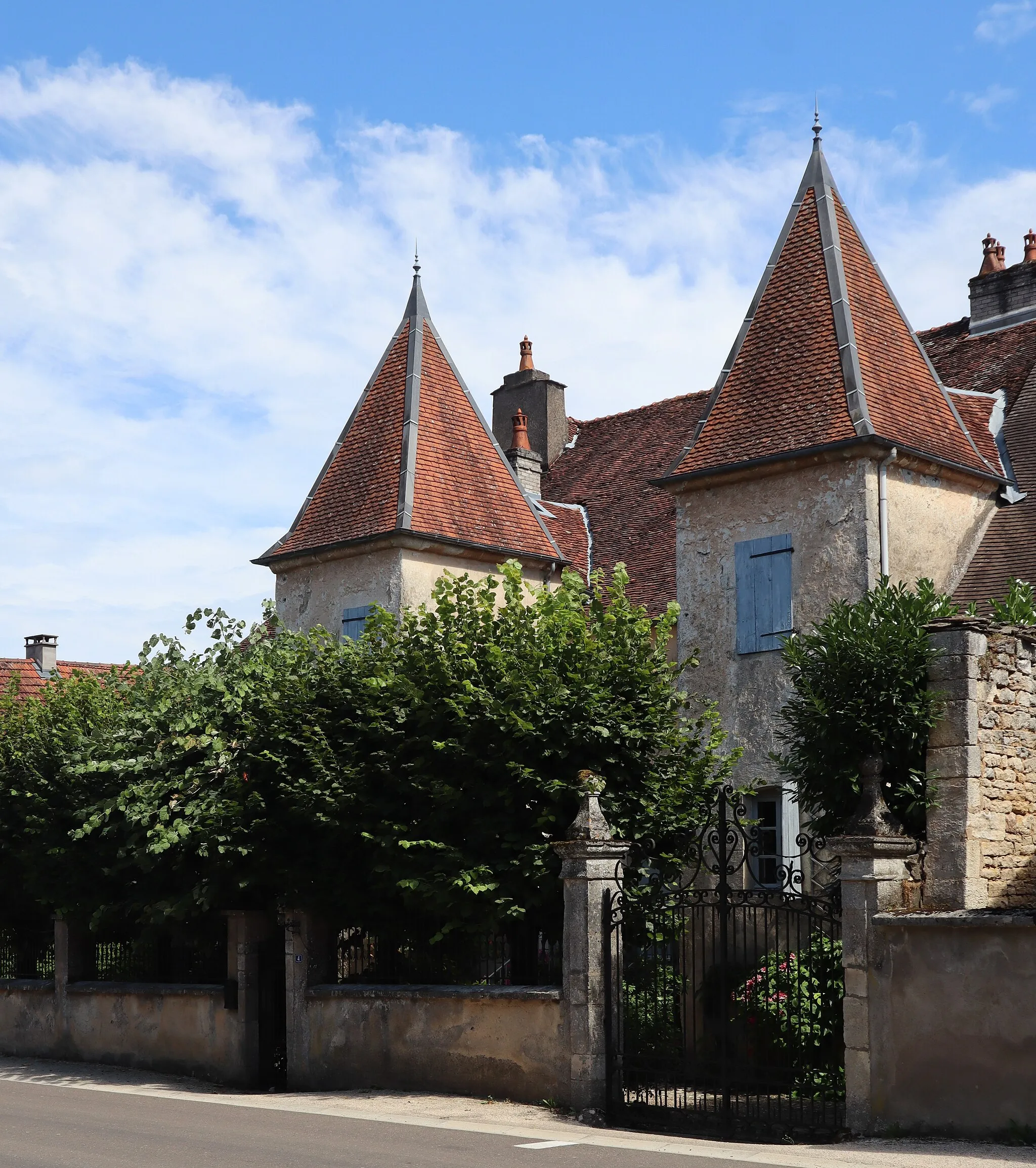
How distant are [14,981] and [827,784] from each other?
11.7 m

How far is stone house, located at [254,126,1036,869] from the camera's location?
1752 cm

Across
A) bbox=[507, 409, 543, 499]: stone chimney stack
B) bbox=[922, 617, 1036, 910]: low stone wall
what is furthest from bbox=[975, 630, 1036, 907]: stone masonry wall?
bbox=[507, 409, 543, 499]: stone chimney stack

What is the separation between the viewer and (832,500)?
17.5 metres

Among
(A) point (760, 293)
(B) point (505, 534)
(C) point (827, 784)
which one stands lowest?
(C) point (827, 784)

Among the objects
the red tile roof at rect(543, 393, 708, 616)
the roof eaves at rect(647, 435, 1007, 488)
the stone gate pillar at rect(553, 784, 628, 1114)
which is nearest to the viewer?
the stone gate pillar at rect(553, 784, 628, 1114)

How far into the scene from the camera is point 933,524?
17.9m

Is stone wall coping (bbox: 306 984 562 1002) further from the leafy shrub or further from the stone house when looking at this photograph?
the stone house

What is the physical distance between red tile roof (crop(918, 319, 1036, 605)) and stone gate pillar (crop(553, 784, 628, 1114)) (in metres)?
6.06

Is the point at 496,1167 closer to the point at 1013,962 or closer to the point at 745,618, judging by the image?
the point at 1013,962

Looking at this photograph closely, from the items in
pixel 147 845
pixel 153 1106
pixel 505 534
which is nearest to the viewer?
pixel 153 1106

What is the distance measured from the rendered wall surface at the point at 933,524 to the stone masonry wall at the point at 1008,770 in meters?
4.84

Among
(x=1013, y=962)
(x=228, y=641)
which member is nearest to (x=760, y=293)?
(x=228, y=641)

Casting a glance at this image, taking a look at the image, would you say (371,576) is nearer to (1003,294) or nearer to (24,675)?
(1003,294)

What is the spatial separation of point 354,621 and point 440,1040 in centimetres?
842
